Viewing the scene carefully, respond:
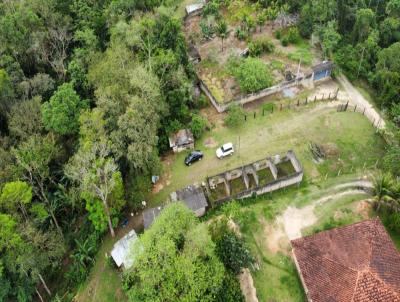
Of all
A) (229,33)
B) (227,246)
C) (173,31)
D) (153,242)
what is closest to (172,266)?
(153,242)

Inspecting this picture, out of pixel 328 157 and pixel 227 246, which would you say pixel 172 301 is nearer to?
pixel 227 246

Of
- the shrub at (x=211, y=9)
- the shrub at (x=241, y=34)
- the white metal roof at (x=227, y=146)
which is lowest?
Answer: the white metal roof at (x=227, y=146)

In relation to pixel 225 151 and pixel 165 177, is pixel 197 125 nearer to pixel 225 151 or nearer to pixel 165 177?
pixel 225 151

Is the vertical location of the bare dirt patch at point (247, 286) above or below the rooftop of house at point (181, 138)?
below

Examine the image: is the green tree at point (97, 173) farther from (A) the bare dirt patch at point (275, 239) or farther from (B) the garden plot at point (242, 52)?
(B) the garden plot at point (242, 52)

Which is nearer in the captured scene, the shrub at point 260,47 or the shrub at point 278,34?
the shrub at point 260,47

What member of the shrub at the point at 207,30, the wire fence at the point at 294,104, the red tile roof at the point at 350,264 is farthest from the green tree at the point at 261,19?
the red tile roof at the point at 350,264

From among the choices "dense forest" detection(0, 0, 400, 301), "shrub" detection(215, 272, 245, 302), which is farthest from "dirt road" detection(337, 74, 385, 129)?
"shrub" detection(215, 272, 245, 302)

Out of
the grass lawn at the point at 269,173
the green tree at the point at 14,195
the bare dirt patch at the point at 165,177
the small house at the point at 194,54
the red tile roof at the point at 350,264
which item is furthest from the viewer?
the small house at the point at 194,54

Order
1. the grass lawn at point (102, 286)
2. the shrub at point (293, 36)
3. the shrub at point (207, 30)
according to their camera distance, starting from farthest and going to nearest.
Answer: the shrub at point (207, 30)
the shrub at point (293, 36)
the grass lawn at point (102, 286)
